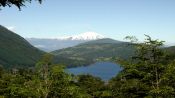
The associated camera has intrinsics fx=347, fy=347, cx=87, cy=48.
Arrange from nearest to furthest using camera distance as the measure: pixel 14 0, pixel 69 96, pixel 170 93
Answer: pixel 14 0 → pixel 170 93 → pixel 69 96

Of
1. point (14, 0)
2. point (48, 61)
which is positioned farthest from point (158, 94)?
point (14, 0)

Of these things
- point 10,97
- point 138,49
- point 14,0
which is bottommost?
point 10,97

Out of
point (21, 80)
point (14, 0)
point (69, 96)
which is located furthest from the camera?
point (21, 80)

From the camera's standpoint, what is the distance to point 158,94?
2202 centimetres

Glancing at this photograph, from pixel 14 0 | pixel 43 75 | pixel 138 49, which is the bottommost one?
pixel 43 75

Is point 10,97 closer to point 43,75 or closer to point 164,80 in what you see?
point 43,75

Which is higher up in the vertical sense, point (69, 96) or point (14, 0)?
point (14, 0)

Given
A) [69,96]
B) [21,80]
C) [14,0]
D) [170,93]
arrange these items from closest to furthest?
[14,0], [170,93], [69,96], [21,80]

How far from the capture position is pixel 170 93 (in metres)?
21.8

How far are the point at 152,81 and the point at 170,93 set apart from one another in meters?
1.58

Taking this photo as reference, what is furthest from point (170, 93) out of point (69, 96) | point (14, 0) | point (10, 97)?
point (14, 0)

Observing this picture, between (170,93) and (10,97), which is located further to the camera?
(10,97)

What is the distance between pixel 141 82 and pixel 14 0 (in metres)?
13.3

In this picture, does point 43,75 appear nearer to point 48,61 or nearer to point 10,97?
point 48,61
